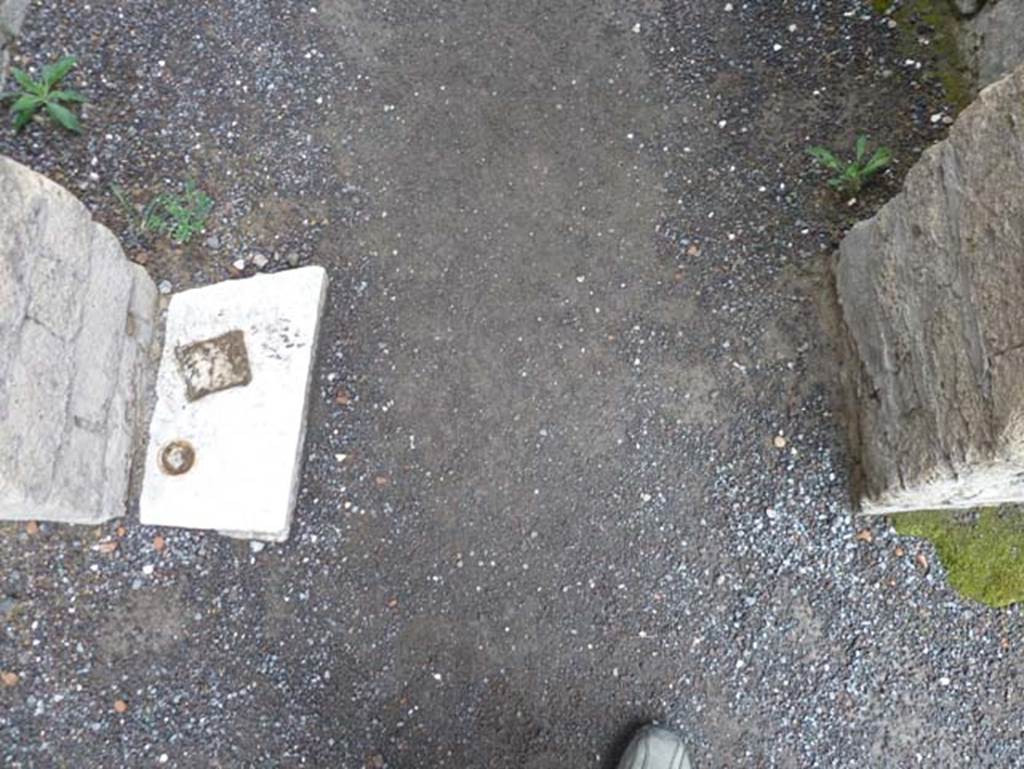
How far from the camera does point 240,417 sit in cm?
265

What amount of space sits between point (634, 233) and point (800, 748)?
5.67 feet

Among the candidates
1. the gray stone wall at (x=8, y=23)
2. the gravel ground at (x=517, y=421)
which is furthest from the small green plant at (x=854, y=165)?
the gray stone wall at (x=8, y=23)

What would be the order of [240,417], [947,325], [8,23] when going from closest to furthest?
[947,325]
[240,417]
[8,23]

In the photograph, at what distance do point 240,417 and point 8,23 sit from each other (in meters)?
1.75

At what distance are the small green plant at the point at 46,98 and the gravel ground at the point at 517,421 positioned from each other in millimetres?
99

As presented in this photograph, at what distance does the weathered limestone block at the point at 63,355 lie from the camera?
6.68 feet

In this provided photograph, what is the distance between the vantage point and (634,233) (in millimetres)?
2842

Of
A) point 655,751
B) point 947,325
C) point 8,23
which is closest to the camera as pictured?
point 947,325

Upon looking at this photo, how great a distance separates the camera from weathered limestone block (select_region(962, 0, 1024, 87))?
2639 millimetres

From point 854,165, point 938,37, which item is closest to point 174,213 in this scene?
point 854,165

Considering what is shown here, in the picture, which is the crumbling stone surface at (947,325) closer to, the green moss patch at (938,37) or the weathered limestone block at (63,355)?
the green moss patch at (938,37)

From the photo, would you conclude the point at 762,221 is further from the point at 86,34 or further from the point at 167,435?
the point at 86,34

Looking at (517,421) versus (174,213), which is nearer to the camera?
(517,421)

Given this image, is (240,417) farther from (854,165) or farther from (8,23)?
(854,165)
